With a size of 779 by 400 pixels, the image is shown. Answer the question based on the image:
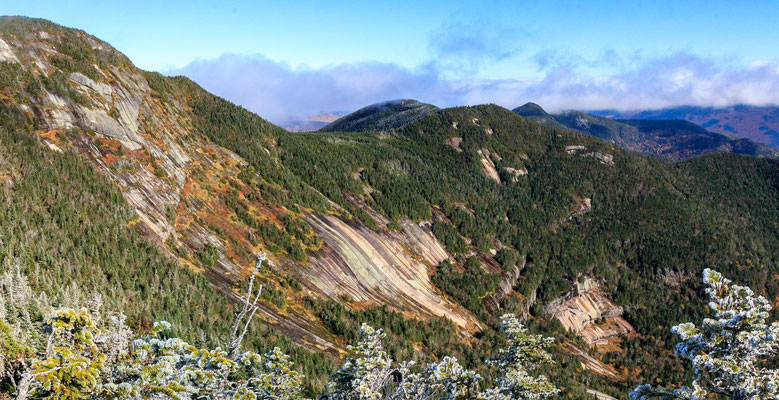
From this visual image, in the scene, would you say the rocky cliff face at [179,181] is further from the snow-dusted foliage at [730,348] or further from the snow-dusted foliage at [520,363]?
the snow-dusted foliage at [730,348]

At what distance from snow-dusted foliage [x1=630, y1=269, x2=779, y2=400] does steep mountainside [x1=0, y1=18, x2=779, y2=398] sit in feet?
83.8

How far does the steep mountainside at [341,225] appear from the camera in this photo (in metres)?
30.4

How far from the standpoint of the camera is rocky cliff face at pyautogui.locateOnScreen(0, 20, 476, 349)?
3662 centimetres

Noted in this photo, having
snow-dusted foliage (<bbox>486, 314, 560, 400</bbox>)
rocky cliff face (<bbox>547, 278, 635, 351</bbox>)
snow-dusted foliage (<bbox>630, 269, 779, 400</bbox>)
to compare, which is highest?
snow-dusted foliage (<bbox>630, 269, 779, 400</bbox>)

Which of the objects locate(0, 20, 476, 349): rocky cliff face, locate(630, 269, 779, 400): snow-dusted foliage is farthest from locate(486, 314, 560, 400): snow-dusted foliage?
locate(0, 20, 476, 349): rocky cliff face

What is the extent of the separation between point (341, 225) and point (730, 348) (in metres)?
50.1

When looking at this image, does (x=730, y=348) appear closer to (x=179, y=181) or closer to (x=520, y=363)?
(x=520, y=363)

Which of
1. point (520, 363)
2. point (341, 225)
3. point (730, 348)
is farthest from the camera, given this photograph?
point (341, 225)

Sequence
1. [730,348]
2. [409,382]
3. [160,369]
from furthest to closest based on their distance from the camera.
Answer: [409,382] → [730,348] → [160,369]

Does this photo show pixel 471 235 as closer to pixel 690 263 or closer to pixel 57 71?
pixel 690 263

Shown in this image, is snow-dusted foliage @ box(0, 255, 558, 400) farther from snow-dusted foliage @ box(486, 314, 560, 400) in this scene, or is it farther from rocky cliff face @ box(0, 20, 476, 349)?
rocky cliff face @ box(0, 20, 476, 349)

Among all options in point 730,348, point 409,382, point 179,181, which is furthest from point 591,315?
point 409,382

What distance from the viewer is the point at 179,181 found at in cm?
4356

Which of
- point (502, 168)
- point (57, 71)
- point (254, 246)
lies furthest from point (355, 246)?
point (502, 168)
